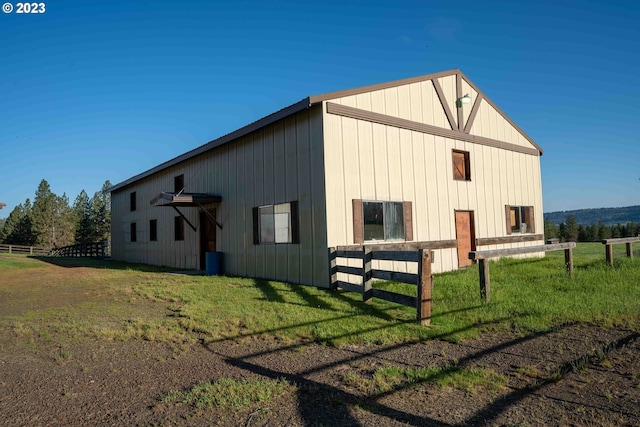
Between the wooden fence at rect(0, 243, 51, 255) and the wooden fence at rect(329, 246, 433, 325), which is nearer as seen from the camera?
the wooden fence at rect(329, 246, 433, 325)

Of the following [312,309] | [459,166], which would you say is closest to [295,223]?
[312,309]

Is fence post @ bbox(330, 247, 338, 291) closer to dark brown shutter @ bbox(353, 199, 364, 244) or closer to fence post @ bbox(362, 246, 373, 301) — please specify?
dark brown shutter @ bbox(353, 199, 364, 244)

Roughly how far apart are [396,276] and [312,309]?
1.61m

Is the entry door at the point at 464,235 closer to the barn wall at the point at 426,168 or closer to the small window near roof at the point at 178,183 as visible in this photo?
the barn wall at the point at 426,168

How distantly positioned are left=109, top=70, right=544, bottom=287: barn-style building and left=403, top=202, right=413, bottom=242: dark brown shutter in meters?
0.03

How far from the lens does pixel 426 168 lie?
1221 centimetres

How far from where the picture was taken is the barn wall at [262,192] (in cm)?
998

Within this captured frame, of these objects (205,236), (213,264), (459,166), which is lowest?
(213,264)

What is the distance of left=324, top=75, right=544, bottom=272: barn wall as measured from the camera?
10039 millimetres

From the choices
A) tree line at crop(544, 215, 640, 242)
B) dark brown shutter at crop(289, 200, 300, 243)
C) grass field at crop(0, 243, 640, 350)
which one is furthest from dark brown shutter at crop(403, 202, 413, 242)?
tree line at crop(544, 215, 640, 242)

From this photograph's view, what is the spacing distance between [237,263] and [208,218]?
2.93 meters

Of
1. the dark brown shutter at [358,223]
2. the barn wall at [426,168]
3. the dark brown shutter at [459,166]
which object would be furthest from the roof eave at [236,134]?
the dark brown shutter at [459,166]

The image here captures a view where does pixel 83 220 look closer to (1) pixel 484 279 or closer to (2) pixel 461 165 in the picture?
(2) pixel 461 165

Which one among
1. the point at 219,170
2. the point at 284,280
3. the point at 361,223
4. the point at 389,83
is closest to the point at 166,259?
the point at 219,170
